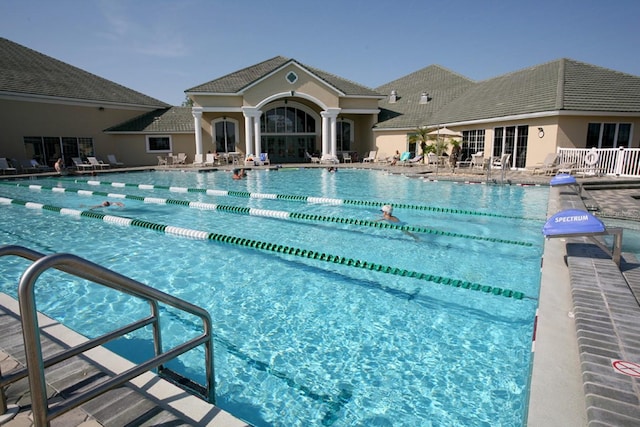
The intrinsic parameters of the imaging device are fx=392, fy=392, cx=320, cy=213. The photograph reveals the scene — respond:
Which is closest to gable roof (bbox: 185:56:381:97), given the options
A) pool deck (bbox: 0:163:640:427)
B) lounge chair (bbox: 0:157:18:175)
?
lounge chair (bbox: 0:157:18:175)

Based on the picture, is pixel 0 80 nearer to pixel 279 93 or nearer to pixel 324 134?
pixel 279 93

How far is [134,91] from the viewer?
31.1m

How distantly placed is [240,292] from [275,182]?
12.7 meters

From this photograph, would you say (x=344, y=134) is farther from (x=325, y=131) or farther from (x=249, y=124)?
(x=249, y=124)

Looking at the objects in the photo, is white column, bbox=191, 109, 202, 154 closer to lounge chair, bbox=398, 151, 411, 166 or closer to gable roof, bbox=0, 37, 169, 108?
gable roof, bbox=0, 37, 169, 108

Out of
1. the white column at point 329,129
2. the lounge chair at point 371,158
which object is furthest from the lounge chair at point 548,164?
the white column at point 329,129

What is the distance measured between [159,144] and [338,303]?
2626 cm

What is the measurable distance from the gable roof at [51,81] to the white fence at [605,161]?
2715 cm

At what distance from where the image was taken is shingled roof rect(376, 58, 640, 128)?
17.1 m

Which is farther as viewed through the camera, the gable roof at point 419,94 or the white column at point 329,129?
the gable roof at point 419,94

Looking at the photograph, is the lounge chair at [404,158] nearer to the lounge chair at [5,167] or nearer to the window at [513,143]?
the window at [513,143]

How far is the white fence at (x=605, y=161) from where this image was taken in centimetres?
1505

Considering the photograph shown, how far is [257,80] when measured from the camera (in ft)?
85.1

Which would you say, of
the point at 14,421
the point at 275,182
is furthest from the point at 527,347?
the point at 275,182
